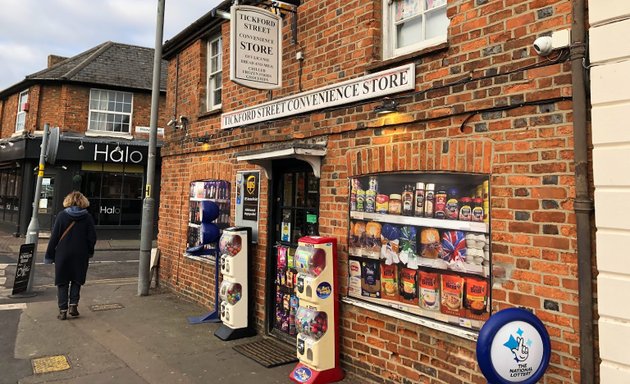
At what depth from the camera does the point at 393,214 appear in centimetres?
434

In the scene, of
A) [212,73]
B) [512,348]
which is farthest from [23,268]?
[512,348]

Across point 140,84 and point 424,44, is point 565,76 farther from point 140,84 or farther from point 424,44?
point 140,84

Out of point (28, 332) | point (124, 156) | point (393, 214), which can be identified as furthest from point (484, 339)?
point (124, 156)

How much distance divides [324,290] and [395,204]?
3.83 feet

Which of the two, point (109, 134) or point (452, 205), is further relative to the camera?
point (109, 134)

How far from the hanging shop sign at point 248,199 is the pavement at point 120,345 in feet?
5.16

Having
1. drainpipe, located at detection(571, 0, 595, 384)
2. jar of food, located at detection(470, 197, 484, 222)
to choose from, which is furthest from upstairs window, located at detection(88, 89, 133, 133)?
drainpipe, located at detection(571, 0, 595, 384)

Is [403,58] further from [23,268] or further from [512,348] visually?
[23,268]

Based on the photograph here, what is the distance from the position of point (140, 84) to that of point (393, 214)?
1802 cm

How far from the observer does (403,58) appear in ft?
14.0

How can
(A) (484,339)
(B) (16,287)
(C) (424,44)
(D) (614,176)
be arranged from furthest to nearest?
(B) (16,287), (C) (424,44), (D) (614,176), (A) (484,339)

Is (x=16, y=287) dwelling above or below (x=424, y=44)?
below

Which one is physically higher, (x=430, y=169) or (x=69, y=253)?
(x=430, y=169)

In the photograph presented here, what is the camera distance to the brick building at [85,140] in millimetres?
17953
